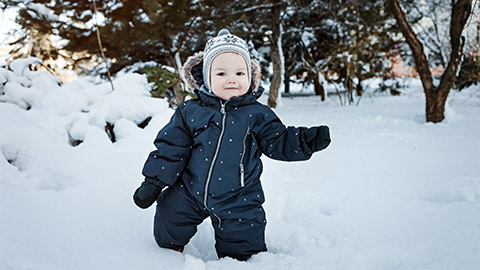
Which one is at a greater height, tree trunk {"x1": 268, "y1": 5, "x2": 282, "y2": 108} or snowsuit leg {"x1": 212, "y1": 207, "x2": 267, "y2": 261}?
tree trunk {"x1": 268, "y1": 5, "x2": 282, "y2": 108}

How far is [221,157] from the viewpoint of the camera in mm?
1414

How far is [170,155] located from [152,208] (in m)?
0.54

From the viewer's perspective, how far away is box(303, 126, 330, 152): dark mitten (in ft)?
4.36

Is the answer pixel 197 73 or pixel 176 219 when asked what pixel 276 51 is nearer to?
pixel 197 73

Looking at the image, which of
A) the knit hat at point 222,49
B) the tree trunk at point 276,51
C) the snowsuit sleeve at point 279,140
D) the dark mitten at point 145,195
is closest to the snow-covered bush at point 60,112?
the dark mitten at point 145,195

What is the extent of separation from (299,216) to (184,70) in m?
1.10

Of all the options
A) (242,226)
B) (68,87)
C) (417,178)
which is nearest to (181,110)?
(242,226)

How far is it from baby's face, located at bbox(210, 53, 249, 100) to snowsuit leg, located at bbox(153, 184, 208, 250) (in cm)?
50

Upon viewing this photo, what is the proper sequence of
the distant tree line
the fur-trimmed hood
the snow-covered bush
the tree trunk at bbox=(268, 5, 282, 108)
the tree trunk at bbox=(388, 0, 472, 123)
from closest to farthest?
the fur-trimmed hood, the snow-covered bush, the tree trunk at bbox=(388, 0, 472, 123), the distant tree line, the tree trunk at bbox=(268, 5, 282, 108)

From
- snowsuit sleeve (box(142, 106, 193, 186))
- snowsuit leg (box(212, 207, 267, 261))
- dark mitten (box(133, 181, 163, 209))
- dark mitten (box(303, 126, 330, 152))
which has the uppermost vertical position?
dark mitten (box(303, 126, 330, 152))

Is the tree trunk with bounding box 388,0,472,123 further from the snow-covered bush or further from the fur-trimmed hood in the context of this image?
the fur-trimmed hood

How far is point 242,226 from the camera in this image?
1449 millimetres

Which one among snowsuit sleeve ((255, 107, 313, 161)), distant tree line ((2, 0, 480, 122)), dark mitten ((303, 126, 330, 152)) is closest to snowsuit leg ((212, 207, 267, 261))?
snowsuit sleeve ((255, 107, 313, 161))

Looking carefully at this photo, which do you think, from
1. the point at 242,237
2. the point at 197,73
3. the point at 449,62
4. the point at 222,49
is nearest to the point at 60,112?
the point at 197,73
